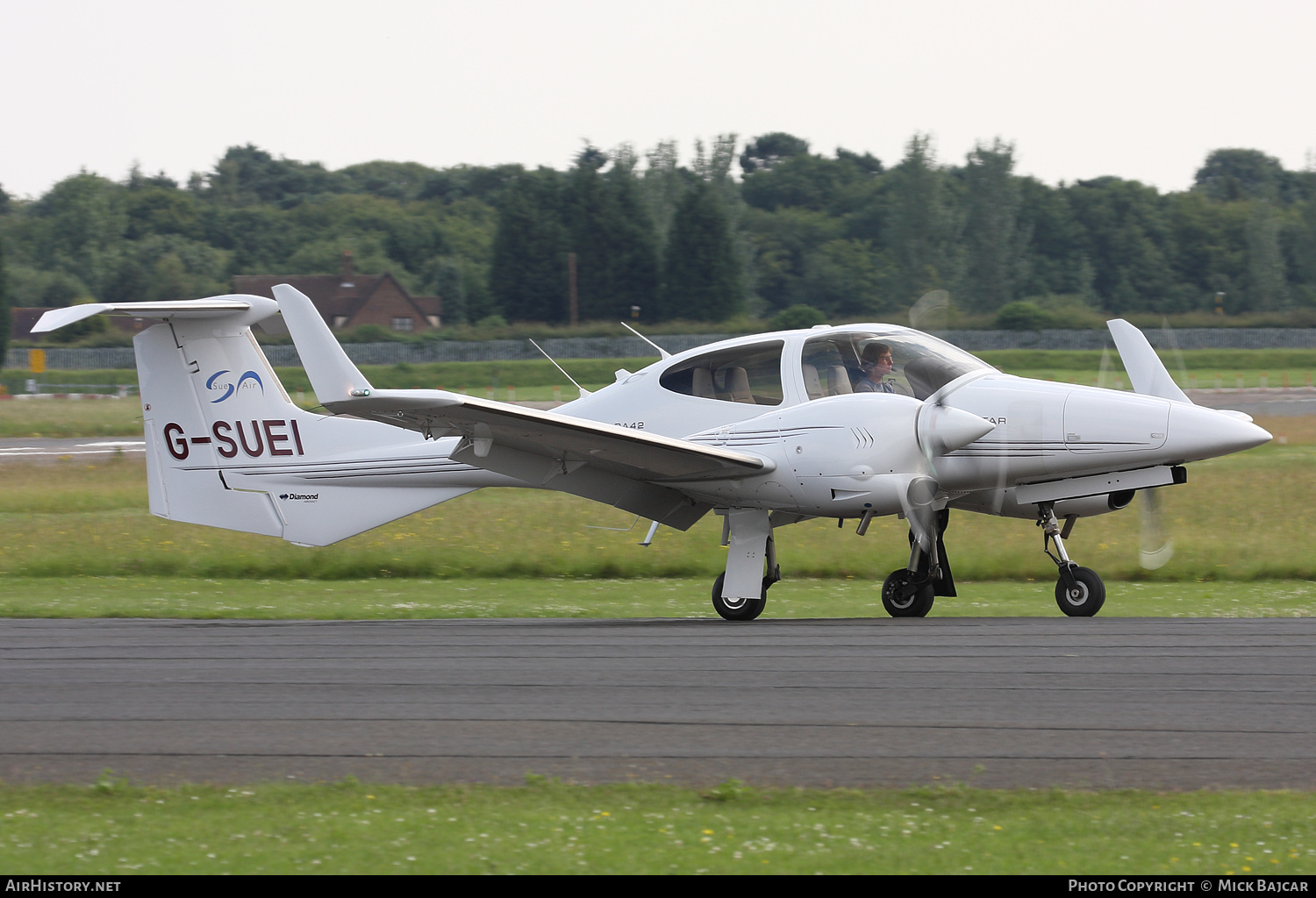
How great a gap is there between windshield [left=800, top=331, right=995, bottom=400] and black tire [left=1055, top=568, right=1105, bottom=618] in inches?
82.5

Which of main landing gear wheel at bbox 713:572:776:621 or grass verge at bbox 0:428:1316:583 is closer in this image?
main landing gear wheel at bbox 713:572:776:621

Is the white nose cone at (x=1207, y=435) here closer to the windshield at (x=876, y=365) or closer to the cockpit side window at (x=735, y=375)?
the windshield at (x=876, y=365)

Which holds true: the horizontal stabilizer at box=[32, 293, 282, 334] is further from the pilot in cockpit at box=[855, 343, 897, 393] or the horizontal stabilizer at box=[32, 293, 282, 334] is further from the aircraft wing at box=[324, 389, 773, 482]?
the pilot in cockpit at box=[855, 343, 897, 393]

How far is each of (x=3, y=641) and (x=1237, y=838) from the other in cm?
1001

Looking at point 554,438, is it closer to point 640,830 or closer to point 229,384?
point 229,384

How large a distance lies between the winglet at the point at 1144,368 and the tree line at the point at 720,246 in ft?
211

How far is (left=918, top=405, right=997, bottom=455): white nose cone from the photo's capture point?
11.0 metres

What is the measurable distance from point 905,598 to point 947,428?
2074mm

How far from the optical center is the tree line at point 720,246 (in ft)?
264

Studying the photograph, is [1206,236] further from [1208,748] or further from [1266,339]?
[1208,748]

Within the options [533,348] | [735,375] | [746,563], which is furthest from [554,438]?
[533,348]

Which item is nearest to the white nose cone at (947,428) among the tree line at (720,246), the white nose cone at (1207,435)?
the white nose cone at (1207,435)

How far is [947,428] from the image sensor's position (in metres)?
11.1

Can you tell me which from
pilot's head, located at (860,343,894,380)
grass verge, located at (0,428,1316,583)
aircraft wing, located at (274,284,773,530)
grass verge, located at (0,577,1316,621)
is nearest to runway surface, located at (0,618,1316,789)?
aircraft wing, located at (274,284,773,530)
